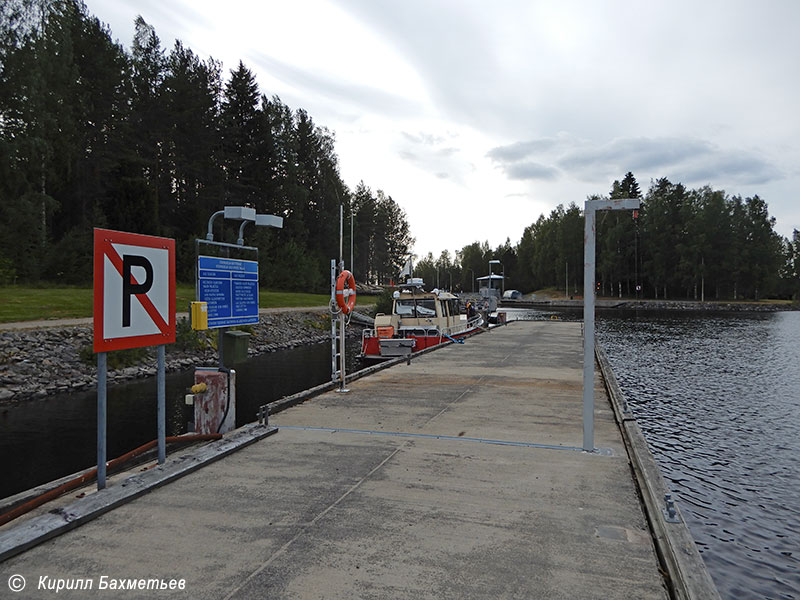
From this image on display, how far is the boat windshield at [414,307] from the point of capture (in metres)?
24.6

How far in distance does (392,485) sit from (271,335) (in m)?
26.7

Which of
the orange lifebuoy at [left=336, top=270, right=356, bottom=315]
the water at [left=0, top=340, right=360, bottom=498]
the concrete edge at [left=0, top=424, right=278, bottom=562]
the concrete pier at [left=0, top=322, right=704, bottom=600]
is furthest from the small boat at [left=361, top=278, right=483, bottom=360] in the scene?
the concrete edge at [left=0, top=424, right=278, bottom=562]

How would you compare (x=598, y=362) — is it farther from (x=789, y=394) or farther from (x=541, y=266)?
(x=541, y=266)

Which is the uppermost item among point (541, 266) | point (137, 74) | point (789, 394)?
point (137, 74)

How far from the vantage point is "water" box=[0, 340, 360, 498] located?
33.6ft

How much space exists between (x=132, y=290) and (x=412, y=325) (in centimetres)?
1847

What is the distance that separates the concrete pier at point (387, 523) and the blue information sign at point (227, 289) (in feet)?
6.11

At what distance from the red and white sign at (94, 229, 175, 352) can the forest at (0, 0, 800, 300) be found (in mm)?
5517

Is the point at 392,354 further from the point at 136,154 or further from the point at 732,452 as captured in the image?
the point at 136,154

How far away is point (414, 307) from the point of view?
80.9ft

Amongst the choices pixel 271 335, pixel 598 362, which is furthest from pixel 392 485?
pixel 271 335

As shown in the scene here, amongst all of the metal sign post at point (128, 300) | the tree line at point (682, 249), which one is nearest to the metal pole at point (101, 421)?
the metal sign post at point (128, 300)

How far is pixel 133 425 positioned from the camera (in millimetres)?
13180

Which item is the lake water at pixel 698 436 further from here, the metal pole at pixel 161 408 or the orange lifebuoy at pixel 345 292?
the orange lifebuoy at pixel 345 292
